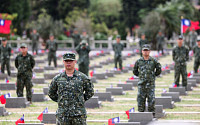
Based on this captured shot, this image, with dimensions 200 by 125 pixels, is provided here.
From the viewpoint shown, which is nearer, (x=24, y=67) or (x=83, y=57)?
(x=24, y=67)

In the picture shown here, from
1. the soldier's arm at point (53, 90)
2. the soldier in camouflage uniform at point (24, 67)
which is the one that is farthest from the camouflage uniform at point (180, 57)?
the soldier's arm at point (53, 90)

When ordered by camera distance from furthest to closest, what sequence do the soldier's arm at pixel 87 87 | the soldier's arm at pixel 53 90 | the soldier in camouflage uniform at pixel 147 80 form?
1. the soldier in camouflage uniform at pixel 147 80
2. the soldier's arm at pixel 53 90
3. the soldier's arm at pixel 87 87

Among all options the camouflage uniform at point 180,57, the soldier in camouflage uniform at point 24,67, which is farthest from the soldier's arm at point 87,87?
the camouflage uniform at point 180,57

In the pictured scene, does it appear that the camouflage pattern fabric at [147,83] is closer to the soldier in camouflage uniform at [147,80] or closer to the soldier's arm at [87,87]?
the soldier in camouflage uniform at [147,80]

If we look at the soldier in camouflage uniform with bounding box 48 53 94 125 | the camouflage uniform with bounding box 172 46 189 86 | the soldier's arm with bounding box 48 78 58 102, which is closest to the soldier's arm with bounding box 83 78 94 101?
the soldier in camouflage uniform with bounding box 48 53 94 125

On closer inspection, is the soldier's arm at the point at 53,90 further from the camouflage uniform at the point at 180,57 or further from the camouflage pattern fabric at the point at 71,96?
the camouflage uniform at the point at 180,57

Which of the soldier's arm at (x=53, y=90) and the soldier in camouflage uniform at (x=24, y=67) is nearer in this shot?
the soldier's arm at (x=53, y=90)

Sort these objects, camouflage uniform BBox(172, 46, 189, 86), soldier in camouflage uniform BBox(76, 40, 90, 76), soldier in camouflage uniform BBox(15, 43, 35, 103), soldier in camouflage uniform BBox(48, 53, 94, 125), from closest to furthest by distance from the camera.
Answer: soldier in camouflage uniform BBox(48, 53, 94, 125), soldier in camouflage uniform BBox(15, 43, 35, 103), camouflage uniform BBox(172, 46, 189, 86), soldier in camouflage uniform BBox(76, 40, 90, 76)

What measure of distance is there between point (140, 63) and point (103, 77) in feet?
45.3

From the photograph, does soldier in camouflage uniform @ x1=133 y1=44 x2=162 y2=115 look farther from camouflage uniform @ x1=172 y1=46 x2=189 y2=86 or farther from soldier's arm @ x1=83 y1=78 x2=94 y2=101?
camouflage uniform @ x1=172 y1=46 x2=189 y2=86

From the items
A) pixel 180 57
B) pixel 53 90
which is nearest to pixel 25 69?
pixel 180 57

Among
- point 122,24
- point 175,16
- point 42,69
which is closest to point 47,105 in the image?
point 42,69

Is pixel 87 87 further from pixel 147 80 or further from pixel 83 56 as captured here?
pixel 83 56

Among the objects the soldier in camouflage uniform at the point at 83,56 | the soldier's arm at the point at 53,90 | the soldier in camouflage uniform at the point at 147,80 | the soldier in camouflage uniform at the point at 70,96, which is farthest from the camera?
the soldier in camouflage uniform at the point at 83,56
